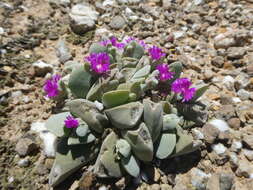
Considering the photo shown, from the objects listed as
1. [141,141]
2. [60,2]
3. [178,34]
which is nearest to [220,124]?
[141,141]

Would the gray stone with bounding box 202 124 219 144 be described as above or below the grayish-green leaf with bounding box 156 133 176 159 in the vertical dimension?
below

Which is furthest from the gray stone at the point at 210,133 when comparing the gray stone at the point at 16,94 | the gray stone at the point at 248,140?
the gray stone at the point at 16,94

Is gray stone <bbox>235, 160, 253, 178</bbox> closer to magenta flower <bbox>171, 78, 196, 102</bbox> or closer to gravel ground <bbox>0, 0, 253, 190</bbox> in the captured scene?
gravel ground <bbox>0, 0, 253, 190</bbox>

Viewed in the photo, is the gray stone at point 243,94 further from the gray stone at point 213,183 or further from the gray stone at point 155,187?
the gray stone at point 155,187

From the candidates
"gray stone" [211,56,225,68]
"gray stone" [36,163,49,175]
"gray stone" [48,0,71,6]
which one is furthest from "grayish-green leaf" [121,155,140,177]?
"gray stone" [48,0,71,6]

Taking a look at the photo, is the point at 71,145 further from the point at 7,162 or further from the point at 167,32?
the point at 167,32

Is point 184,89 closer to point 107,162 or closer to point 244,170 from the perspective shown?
point 244,170
